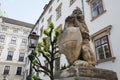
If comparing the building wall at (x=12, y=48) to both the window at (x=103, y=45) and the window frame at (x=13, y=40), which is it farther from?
the window at (x=103, y=45)

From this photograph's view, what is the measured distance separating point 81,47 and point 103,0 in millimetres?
6817

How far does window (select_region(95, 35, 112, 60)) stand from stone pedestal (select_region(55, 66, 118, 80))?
15.2 ft

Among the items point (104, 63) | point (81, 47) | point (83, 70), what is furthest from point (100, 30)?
point (83, 70)

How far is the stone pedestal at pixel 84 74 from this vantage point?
2.56 metres

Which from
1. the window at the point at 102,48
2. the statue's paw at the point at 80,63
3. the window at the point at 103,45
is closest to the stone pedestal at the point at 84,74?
the statue's paw at the point at 80,63

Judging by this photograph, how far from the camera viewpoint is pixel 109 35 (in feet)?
24.6

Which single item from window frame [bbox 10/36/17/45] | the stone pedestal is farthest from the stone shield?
window frame [bbox 10/36/17/45]

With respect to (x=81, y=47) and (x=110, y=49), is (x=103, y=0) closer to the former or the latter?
(x=110, y=49)

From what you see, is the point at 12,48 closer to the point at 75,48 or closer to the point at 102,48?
the point at 102,48

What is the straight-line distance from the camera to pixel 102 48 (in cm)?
789

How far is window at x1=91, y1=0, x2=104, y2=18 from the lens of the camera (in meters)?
8.98

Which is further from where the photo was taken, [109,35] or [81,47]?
[109,35]

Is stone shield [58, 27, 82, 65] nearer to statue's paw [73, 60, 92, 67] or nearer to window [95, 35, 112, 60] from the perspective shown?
statue's paw [73, 60, 92, 67]

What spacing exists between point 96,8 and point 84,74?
7732mm
